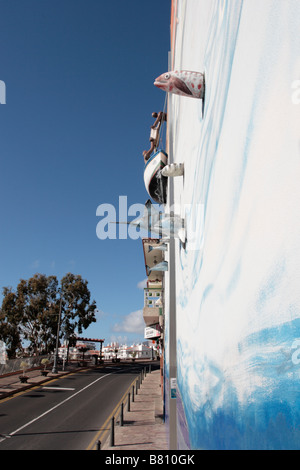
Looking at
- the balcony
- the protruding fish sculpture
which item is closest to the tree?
the balcony

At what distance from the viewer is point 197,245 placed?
4.55 meters

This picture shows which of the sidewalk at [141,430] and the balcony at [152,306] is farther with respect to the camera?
the balcony at [152,306]

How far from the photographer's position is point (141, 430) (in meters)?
12.4

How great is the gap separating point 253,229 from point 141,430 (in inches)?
514

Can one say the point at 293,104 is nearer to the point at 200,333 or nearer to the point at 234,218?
the point at 234,218

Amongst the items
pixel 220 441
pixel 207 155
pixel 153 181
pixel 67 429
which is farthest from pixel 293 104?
pixel 67 429

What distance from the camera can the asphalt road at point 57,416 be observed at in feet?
37.6

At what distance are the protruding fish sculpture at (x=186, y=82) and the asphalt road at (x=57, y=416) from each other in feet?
36.9

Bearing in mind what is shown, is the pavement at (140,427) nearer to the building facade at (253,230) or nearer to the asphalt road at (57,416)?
the asphalt road at (57,416)

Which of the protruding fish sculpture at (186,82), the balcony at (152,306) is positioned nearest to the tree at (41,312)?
the balcony at (152,306)

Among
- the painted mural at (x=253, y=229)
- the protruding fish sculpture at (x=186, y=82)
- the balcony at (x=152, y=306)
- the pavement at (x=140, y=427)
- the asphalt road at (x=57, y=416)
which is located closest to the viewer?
the painted mural at (x=253, y=229)
